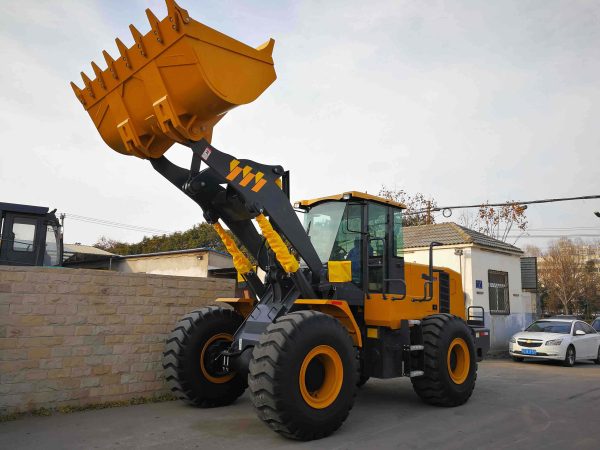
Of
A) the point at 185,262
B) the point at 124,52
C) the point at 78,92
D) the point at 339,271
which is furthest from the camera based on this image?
the point at 185,262

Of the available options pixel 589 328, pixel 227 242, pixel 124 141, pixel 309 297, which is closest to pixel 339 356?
pixel 309 297

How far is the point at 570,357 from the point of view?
14.8 m

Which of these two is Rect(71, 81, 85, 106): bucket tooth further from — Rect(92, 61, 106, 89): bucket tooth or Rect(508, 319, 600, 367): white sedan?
Rect(508, 319, 600, 367): white sedan

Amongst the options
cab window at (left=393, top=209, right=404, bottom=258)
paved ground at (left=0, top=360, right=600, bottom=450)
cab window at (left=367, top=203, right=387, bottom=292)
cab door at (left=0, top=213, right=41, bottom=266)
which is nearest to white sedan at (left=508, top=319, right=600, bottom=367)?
paved ground at (left=0, top=360, right=600, bottom=450)

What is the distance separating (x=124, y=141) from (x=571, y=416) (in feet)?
23.1

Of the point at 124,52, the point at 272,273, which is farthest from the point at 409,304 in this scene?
the point at 124,52

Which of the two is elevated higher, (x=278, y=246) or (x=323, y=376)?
(x=278, y=246)

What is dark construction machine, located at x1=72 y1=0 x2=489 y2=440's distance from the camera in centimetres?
538

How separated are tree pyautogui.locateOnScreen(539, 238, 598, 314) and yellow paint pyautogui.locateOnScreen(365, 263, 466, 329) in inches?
1765

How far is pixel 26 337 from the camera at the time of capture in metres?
6.70

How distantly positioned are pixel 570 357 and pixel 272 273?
39.3 feet

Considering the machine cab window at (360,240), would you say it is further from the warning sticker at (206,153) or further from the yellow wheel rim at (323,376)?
the warning sticker at (206,153)

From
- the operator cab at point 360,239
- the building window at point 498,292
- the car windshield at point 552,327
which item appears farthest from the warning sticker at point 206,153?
the building window at point 498,292

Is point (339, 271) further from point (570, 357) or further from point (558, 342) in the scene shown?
point (570, 357)
